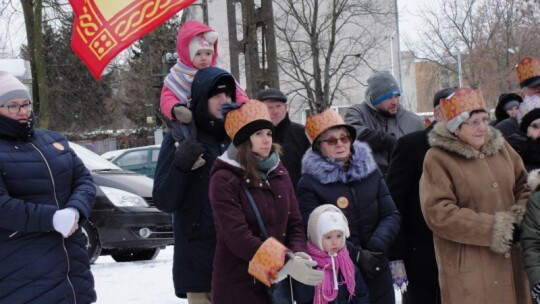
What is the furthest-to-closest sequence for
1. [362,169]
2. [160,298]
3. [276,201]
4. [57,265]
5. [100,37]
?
[160,298] < [100,37] < [362,169] < [57,265] < [276,201]

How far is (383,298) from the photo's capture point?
4.62 m

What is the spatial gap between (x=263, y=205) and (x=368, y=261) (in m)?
0.78

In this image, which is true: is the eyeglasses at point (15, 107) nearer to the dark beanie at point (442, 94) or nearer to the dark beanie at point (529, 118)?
the dark beanie at point (442, 94)

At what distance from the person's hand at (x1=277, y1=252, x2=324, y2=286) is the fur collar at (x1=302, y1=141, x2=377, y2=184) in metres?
0.91

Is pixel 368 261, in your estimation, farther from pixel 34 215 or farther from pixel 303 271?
pixel 34 215

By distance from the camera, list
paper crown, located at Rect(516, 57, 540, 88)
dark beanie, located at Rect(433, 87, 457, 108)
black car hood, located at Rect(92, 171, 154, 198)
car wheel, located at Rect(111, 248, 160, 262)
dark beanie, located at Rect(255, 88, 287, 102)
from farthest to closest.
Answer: car wheel, located at Rect(111, 248, 160, 262), black car hood, located at Rect(92, 171, 154, 198), paper crown, located at Rect(516, 57, 540, 88), dark beanie, located at Rect(255, 88, 287, 102), dark beanie, located at Rect(433, 87, 457, 108)

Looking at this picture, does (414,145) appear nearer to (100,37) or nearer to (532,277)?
(532,277)

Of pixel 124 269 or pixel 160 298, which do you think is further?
pixel 124 269

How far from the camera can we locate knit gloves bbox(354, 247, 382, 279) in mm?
4391

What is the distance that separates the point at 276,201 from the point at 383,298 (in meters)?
1.04

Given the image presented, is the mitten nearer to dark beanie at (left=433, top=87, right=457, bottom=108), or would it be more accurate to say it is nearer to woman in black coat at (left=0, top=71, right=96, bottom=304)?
woman in black coat at (left=0, top=71, right=96, bottom=304)

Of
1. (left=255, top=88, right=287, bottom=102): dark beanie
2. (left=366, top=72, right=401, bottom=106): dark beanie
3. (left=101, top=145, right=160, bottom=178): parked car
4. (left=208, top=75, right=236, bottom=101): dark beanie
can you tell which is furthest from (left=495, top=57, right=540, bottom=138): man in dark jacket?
(left=101, top=145, right=160, bottom=178): parked car

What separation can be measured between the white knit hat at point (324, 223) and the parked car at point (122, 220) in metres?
5.35

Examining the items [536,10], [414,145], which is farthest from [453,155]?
[536,10]
